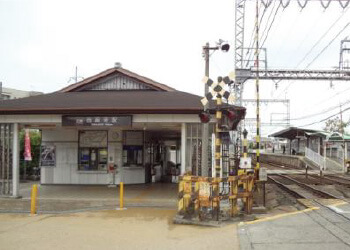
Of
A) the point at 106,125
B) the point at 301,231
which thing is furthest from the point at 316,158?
the point at 301,231

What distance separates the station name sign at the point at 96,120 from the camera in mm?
14070

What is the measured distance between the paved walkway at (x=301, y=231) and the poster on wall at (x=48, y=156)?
36.8 feet

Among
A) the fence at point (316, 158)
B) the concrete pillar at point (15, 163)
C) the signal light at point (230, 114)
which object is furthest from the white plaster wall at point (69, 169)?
the fence at point (316, 158)

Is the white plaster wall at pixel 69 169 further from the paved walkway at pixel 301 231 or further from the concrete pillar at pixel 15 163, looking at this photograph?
the paved walkway at pixel 301 231

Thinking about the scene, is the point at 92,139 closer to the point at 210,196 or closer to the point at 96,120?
the point at 96,120

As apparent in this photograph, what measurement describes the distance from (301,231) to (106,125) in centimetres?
754

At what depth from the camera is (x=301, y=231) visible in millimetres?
8938

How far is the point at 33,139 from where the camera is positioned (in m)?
25.0

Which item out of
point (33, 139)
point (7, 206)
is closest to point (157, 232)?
point (7, 206)

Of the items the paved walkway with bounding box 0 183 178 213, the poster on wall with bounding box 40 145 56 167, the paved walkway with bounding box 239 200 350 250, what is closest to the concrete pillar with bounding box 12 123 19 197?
the paved walkway with bounding box 0 183 178 213

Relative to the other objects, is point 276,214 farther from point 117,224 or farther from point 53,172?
point 53,172

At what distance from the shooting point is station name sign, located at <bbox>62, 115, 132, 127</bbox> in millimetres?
14070

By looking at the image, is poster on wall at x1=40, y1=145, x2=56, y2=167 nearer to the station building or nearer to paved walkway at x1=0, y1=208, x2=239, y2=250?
the station building

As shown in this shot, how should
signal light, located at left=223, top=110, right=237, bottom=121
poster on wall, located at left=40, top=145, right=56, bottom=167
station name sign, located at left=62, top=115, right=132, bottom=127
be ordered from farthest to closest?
poster on wall, located at left=40, top=145, right=56, bottom=167 → station name sign, located at left=62, top=115, right=132, bottom=127 → signal light, located at left=223, top=110, right=237, bottom=121
